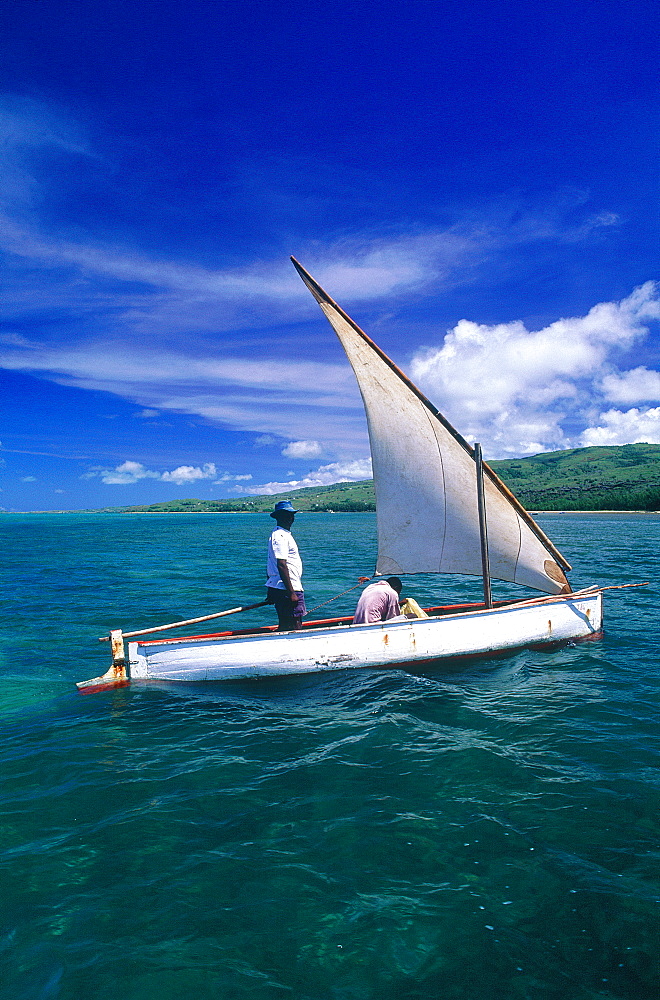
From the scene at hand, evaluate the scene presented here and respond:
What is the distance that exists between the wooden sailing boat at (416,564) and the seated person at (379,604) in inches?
20.8

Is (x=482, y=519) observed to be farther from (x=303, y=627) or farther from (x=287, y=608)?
(x=287, y=608)

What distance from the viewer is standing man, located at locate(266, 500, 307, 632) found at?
12.7 metres

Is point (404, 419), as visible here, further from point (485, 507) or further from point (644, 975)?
point (644, 975)

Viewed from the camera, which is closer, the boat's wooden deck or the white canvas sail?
the boat's wooden deck

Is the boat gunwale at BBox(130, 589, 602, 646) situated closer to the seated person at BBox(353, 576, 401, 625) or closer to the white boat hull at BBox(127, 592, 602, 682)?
the white boat hull at BBox(127, 592, 602, 682)

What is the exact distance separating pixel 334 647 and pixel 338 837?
19.9ft

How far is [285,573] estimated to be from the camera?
12.7 metres

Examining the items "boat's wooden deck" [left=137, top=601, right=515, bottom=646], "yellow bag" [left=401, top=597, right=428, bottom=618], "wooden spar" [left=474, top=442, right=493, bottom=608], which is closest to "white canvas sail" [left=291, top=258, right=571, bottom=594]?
"wooden spar" [left=474, top=442, right=493, bottom=608]

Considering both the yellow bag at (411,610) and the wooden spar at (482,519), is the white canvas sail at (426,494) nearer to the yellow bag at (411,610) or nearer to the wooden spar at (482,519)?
the wooden spar at (482,519)

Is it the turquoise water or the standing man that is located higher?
the standing man

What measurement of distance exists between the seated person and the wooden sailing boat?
527mm

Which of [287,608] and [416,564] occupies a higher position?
[416,564]

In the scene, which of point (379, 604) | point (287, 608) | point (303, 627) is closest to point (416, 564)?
point (379, 604)

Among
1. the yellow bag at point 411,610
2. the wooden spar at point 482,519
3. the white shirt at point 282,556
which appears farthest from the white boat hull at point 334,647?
the white shirt at point 282,556
